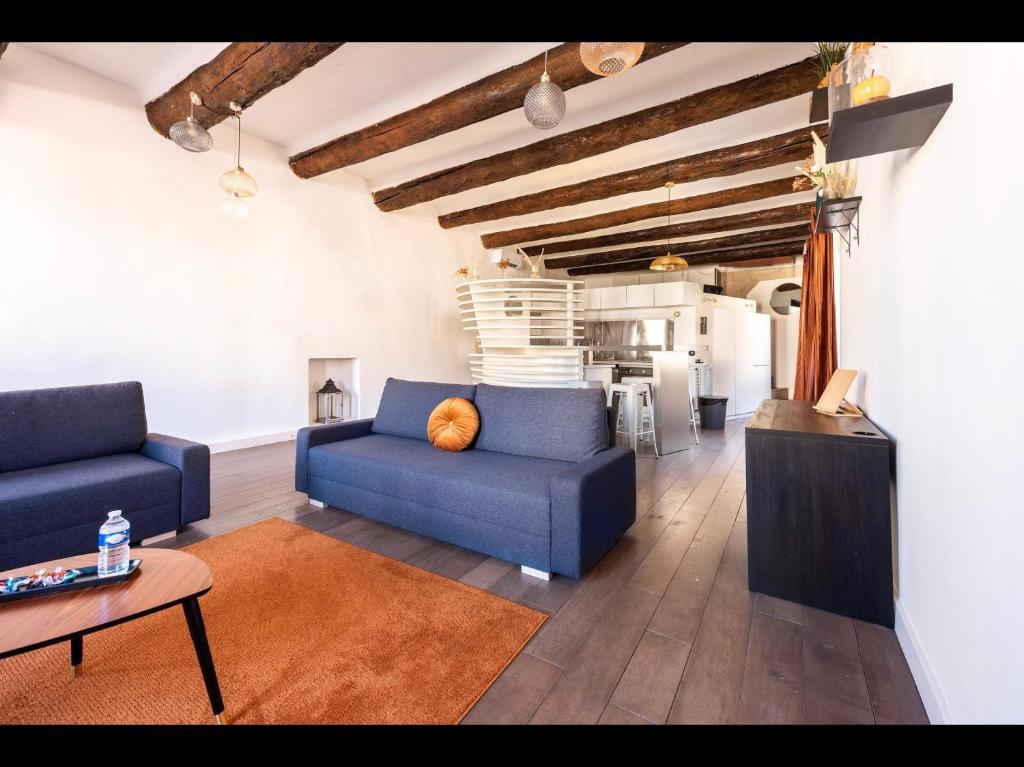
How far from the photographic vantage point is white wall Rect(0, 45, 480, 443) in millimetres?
3598

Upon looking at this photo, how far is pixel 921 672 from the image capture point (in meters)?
1.50

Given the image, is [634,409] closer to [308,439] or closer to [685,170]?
[685,170]

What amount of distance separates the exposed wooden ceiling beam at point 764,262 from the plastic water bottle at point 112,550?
9989 mm

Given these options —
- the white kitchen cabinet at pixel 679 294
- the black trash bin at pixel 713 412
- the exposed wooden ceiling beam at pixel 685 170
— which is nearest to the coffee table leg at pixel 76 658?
the exposed wooden ceiling beam at pixel 685 170

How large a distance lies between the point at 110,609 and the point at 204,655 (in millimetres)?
286

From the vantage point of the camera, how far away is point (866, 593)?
189 cm

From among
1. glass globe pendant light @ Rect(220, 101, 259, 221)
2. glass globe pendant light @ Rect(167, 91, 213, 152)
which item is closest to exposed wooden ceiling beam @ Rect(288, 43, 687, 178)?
glass globe pendant light @ Rect(220, 101, 259, 221)

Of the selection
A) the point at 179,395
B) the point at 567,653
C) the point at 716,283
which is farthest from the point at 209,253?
the point at 716,283

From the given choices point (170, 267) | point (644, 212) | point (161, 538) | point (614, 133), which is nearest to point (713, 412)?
point (644, 212)

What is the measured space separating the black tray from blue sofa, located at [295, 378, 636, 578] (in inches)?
52.2

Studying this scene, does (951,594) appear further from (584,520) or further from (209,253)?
(209,253)

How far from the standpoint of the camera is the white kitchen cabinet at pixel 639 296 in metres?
8.11

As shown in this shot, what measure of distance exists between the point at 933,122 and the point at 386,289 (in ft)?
19.5

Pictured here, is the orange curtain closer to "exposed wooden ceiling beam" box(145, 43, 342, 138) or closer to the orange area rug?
the orange area rug
